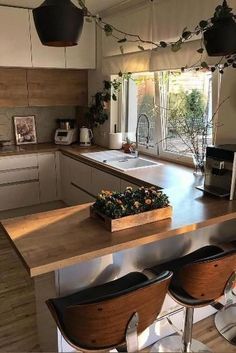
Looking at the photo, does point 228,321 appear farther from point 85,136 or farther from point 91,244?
point 85,136

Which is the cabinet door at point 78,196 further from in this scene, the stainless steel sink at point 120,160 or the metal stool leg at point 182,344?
the metal stool leg at point 182,344

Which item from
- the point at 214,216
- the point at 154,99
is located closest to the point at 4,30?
the point at 154,99

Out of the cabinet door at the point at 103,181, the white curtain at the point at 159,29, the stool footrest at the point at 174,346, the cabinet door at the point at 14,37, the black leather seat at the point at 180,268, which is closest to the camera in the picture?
the black leather seat at the point at 180,268

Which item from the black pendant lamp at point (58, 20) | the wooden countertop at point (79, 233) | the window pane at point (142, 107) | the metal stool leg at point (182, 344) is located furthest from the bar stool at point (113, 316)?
the window pane at point (142, 107)

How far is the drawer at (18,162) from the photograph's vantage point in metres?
3.80

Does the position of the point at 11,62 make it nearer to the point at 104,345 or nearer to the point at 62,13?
the point at 62,13

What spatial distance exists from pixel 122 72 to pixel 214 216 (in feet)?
7.44

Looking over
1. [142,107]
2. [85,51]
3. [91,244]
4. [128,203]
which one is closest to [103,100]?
[142,107]

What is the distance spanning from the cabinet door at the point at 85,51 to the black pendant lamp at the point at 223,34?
240 centimetres

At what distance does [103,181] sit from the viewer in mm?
3256

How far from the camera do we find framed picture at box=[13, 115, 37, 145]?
4.32m

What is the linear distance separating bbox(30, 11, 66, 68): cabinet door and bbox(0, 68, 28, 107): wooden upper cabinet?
29 cm

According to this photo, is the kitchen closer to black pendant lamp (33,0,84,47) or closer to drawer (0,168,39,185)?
drawer (0,168,39,185)

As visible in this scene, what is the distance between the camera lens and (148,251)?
6.53ft
